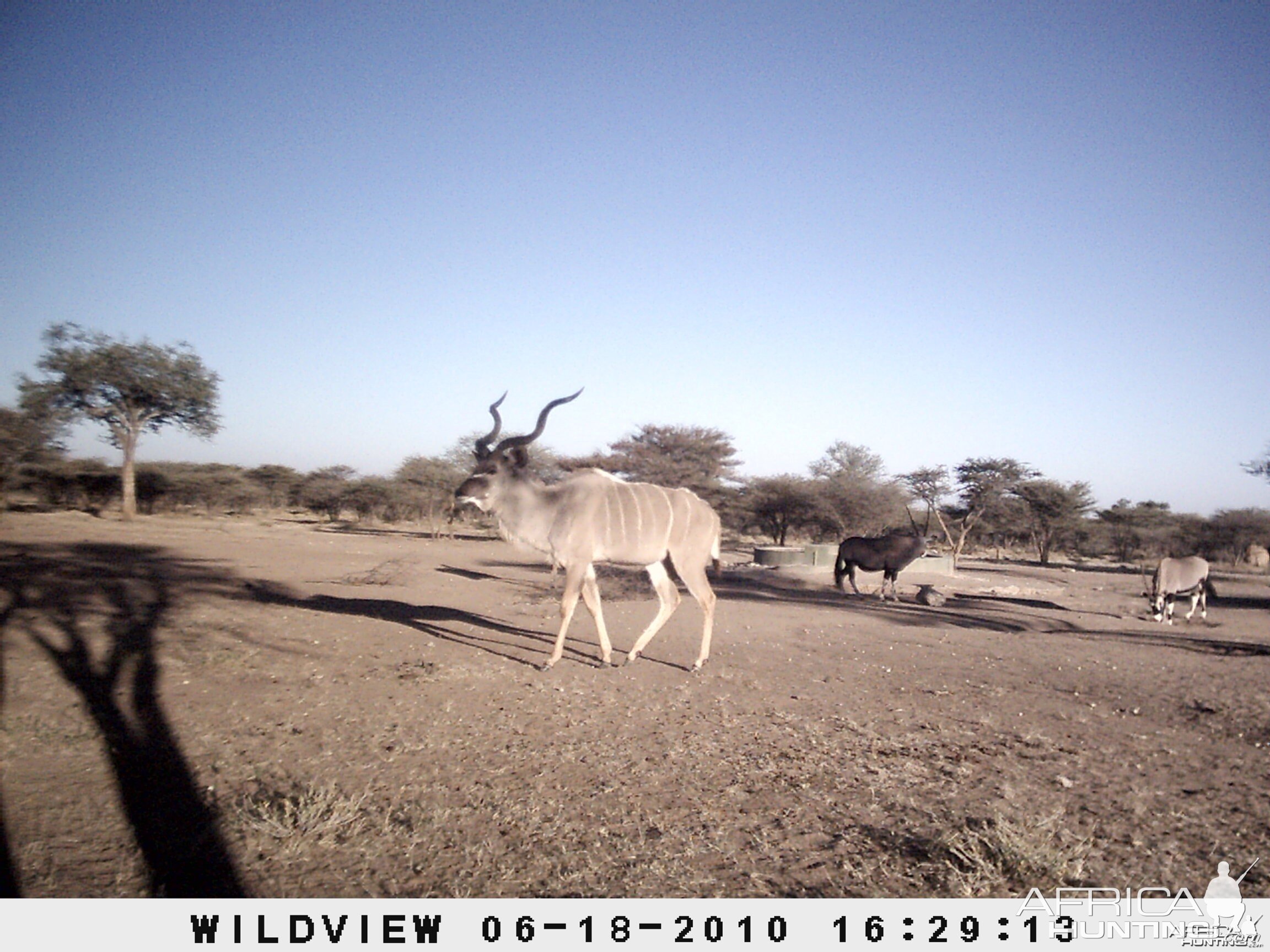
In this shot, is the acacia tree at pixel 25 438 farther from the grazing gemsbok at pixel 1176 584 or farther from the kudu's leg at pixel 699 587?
the grazing gemsbok at pixel 1176 584

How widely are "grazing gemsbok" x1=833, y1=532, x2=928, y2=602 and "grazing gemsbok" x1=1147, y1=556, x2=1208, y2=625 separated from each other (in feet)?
16.4

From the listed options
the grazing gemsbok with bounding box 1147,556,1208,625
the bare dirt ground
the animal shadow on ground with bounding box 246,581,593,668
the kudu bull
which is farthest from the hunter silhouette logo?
the kudu bull

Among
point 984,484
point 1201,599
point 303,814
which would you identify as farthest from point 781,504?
point 303,814

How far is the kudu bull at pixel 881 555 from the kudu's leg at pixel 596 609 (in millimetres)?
11261

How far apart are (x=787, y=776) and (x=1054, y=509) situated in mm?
40880

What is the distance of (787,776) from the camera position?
4324mm

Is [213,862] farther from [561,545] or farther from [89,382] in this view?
[89,382]

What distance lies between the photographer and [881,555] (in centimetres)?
1795

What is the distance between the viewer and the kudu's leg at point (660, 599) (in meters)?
7.95

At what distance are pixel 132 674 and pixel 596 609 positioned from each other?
4.47 meters

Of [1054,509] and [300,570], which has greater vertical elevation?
[1054,509]

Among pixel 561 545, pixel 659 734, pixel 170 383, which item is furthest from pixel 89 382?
pixel 659 734

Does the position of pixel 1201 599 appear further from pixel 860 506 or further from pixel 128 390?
pixel 128 390
